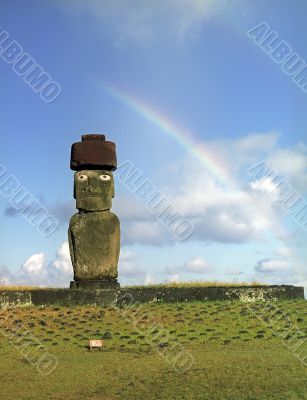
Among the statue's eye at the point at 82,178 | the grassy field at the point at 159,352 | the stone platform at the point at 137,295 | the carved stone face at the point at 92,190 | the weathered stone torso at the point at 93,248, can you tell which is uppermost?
the statue's eye at the point at 82,178

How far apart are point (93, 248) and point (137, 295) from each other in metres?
1.90

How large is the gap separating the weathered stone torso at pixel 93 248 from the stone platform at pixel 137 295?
66cm

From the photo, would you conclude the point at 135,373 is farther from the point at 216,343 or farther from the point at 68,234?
the point at 68,234

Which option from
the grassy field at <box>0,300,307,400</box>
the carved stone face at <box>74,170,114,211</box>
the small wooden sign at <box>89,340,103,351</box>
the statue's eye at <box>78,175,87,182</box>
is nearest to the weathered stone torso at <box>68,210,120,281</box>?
the carved stone face at <box>74,170,114,211</box>

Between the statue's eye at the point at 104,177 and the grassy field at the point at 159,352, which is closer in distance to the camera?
the grassy field at the point at 159,352

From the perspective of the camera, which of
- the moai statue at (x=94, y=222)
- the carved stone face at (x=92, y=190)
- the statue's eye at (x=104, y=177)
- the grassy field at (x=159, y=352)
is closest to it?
the grassy field at (x=159, y=352)

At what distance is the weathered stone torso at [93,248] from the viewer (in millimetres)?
17484

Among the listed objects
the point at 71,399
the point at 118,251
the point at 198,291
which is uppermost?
the point at 118,251

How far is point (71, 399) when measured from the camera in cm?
823

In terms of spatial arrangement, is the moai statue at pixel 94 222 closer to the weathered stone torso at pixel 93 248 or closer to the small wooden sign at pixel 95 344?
the weathered stone torso at pixel 93 248

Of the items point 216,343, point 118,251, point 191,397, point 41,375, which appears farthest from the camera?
point 118,251

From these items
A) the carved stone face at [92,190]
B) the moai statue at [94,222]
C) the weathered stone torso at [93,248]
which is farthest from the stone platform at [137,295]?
the carved stone face at [92,190]

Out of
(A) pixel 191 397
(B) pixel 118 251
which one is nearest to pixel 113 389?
(A) pixel 191 397

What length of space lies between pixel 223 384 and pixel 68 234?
10.0 m
